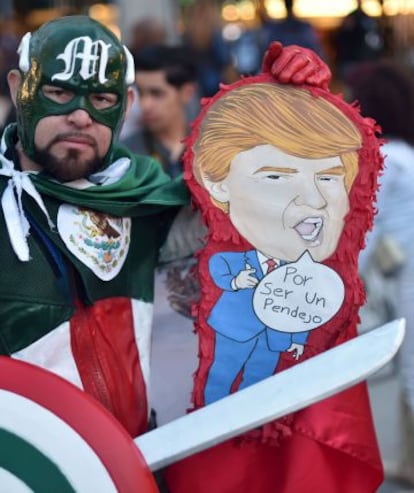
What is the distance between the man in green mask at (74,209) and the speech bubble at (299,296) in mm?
312

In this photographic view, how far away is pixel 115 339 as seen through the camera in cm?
285

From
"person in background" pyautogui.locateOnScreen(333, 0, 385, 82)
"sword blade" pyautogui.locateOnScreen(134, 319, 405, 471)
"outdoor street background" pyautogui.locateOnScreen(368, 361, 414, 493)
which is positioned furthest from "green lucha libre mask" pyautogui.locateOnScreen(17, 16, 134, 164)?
"person in background" pyautogui.locateOnScreen(333, 0, 385, 82)

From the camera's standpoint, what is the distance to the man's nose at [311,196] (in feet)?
9.18

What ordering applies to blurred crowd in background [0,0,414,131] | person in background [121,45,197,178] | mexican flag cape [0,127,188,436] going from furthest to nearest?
blurred crowd in background [0,0,414,131]
person in background [121,45,197,178]
mexican flag cape [0,127,188,436]

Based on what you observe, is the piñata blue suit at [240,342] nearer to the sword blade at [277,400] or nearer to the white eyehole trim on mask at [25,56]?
the sword blade at [277,400]

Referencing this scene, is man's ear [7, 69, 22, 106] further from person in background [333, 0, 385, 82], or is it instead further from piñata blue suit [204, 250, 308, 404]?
person in background [333, 0, 385, 82]

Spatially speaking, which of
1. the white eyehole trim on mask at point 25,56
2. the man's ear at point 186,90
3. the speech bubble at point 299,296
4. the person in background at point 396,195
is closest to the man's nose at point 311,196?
the speech bubble at point 299,296

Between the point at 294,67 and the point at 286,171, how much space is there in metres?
0.23

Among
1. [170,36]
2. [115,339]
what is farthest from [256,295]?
[170,36]

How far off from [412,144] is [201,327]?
2147mm

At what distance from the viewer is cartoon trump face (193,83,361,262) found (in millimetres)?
2797

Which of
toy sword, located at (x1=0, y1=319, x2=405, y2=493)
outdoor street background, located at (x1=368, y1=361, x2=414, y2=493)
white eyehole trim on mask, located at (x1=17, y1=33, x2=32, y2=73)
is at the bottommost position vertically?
outdoor street background, located at (x1=368, y1=361, x2=414, y2=493)

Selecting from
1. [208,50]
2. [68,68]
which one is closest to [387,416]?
[208,50]

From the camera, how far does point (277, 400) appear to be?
2.51 m
